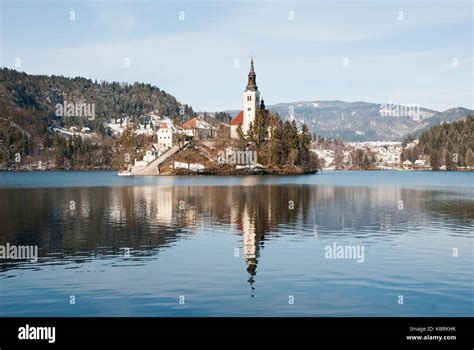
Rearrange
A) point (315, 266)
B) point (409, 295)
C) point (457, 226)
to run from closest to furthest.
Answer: point (409, 295) → point (315, 266) → point (457, 226)

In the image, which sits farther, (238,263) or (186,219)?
(186,219)

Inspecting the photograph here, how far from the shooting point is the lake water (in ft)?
95.3

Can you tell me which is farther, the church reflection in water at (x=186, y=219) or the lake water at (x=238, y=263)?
the church reflection in water at (x=186, y=219)

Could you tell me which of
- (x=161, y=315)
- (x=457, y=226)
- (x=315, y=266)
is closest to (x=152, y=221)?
(x=315, y=266)

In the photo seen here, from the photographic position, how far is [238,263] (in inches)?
1563

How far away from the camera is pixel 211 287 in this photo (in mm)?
32875

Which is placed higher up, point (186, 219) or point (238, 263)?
point (186, 219)

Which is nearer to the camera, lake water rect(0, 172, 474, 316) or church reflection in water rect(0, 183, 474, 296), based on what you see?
lake water rect(0, 172, 474, 316)

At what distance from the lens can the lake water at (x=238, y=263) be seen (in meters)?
29.1
